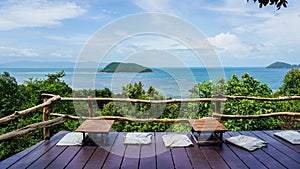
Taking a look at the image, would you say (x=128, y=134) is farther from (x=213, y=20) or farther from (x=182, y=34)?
(x=213, y=20)

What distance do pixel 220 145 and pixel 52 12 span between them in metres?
5.34

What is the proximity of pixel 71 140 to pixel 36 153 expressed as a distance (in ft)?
1.79

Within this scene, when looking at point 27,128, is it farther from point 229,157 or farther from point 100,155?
point 229,157

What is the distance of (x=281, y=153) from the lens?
9.94ft

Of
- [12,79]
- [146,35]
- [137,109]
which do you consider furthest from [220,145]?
[12,79]

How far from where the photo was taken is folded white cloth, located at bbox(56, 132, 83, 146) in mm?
3369

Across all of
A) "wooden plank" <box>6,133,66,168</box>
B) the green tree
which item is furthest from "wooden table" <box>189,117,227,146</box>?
the green tree

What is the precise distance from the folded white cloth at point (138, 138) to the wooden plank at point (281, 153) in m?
1.62

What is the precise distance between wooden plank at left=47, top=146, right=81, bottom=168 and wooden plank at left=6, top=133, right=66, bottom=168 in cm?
26

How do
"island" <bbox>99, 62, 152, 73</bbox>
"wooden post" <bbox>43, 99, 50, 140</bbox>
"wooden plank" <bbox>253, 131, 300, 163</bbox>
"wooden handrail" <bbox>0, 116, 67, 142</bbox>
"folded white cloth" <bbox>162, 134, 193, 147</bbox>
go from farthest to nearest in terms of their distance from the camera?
"island" <bbox>99, 62, 152, 73</bbox>
"wooden post" <bbox>43, 99, 50, 140</bbox>
"folded white cloth" <bbox>162, 134, 193, 147</bbox>
"wooden plank" <bbox>253, 131, 300, 163</bbox>
"wooden handrail" <bbox>0, 116, 67, 142</bbox>

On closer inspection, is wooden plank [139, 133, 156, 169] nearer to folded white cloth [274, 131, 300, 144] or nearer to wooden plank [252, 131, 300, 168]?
wooden plank [252, 131, 300, 168]

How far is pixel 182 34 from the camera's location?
4.49 metres

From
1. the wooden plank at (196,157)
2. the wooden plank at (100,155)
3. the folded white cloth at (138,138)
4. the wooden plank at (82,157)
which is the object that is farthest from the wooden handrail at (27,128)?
the wooden plank at (196,157)

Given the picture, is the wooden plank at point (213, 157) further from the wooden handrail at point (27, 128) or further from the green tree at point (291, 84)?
the green tree at point (291, 84)
